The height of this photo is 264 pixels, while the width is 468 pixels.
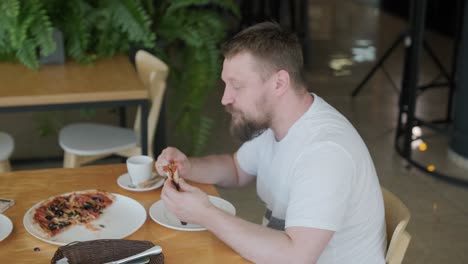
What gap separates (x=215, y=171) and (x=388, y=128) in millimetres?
3179

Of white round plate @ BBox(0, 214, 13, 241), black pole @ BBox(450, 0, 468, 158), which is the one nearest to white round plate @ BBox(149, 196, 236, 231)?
white round plate @ BBox(0, 214, 13, 241)

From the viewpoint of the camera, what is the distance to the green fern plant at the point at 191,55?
12.2 feet

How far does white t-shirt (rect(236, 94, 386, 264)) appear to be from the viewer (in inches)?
60.6

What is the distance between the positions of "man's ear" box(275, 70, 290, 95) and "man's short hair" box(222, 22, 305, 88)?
0.01 m

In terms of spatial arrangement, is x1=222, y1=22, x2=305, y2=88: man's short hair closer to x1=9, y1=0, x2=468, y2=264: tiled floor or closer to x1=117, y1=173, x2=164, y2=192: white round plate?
x1=117, y1=173, x2=164, y2=192: white round plate

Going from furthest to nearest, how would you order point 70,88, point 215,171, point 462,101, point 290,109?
point 462,101 < point 70,88 < point 215,171 < point 290,109

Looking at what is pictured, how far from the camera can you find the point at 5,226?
5.37 ft

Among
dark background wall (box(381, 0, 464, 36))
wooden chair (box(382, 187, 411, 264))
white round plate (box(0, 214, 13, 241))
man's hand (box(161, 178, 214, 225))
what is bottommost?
dark background wall (box(381, 0, 464, 36))

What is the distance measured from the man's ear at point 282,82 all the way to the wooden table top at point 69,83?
51.1 inches

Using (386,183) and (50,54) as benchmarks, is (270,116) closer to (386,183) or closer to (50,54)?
(50,54)

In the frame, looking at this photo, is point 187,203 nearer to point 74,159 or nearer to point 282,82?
point 282,82

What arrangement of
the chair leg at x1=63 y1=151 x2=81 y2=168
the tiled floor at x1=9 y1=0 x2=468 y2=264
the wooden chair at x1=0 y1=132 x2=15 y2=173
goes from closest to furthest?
the wooden chair at x1=0 y1=132 x2=15 y2=173
the chair leg at x1=63 y1=151 x2=81 y2=168
the tiled floor at x1=9 y1=0 x2=468 y2=264

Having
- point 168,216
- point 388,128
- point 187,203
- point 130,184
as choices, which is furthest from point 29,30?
point 388,128

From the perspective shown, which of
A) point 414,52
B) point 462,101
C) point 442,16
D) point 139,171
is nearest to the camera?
point 139,171
